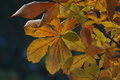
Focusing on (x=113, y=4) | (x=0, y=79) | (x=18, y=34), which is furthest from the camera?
(x=18, y=34)

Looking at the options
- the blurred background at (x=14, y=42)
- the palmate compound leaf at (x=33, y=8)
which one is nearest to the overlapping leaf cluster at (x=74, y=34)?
the palmate compound leaf at (x=33, y=8)

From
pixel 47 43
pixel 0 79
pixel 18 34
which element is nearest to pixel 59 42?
pixel 47 43

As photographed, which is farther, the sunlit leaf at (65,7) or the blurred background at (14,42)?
the blurred background at (14,42)

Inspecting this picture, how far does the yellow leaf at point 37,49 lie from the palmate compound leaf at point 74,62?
46mm

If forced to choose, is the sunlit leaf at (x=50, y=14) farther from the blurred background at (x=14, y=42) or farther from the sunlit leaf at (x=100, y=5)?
the blurred background at (x=14, y=42)

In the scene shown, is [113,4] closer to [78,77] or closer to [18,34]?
[78,77]

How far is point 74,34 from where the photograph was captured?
565 mm

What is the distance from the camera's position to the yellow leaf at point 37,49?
59cm

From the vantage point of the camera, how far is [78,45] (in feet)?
2.00

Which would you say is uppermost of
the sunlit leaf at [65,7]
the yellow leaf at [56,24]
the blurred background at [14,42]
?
the sunlit leaf at [65,7]

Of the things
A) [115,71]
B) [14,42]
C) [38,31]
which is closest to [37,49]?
[38,31]

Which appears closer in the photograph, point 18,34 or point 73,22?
point 73,22

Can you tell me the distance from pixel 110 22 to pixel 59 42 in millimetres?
89

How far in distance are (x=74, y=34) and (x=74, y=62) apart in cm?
5
